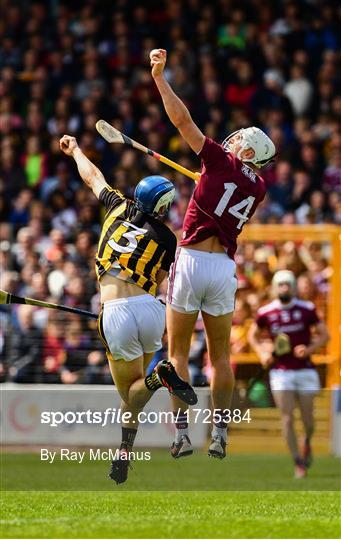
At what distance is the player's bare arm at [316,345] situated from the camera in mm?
16047

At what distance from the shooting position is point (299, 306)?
53.1ft

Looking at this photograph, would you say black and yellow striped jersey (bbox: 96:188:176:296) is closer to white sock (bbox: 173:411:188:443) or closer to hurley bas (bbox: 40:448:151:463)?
white sock (bbox: 173:411:188:443)

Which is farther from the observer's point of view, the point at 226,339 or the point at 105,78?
the point at 105,78

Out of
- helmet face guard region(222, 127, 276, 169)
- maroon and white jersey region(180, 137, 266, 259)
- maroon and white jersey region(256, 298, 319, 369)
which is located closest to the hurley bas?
maroon and white jersey region(256, 298, 319, 369)

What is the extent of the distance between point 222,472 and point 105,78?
26.9 feet

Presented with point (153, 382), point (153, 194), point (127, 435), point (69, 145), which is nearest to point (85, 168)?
point (69, 145)

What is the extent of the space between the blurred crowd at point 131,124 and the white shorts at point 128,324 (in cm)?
507

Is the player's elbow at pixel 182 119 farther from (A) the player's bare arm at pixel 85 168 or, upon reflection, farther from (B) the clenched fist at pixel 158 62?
(A) the player's bare arm at pixel 85 168

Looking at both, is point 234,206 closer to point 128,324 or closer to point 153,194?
point 153,194

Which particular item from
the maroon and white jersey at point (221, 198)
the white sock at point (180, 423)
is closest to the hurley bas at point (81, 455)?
the white sock at point (180, 423)

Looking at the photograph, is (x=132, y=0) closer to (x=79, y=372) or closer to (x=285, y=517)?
(x=79, y=372)

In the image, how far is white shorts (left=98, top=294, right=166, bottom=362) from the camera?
37.3 feet

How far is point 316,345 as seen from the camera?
1609cm

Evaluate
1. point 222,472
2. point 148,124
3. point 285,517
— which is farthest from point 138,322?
point 148,124
